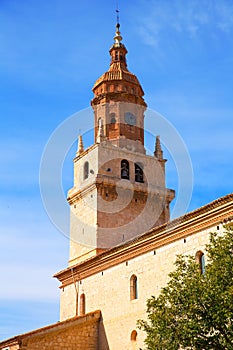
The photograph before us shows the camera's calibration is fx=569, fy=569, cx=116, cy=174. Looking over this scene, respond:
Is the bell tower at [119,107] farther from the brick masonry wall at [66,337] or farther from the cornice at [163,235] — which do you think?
the brick masonry wall at [66,337]

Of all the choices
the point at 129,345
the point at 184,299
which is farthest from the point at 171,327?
the point at 129,345

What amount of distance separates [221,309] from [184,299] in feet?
4.76

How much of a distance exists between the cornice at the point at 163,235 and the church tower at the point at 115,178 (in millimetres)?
2968

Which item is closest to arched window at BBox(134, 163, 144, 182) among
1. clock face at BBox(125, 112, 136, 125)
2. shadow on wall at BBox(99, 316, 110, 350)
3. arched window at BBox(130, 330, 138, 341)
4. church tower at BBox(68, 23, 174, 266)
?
church tower at BBox(68, 23, 174, 266)

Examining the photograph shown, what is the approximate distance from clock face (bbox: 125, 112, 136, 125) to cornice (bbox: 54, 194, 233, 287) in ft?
36.8

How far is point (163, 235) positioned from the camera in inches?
1033

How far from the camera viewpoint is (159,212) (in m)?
38.8

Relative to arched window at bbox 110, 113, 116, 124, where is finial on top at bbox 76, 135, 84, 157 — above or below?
below

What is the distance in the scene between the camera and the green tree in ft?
54.0

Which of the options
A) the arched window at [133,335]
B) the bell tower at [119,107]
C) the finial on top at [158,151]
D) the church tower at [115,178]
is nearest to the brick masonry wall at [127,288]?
the arched window at [133,335]

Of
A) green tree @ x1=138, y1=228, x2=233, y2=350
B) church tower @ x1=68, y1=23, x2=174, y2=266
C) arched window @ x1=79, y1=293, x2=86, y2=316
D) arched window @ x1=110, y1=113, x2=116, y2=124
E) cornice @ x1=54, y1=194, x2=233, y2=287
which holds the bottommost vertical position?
green tree @ x1=138, y1=228, x2=233, y2=350

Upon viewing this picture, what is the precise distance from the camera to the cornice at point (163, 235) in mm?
23062

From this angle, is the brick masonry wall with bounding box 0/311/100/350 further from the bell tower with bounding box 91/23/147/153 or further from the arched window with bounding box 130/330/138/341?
the bell tower with bounding box 91/23/147/153

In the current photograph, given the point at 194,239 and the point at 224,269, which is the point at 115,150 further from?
the point at 224,269
